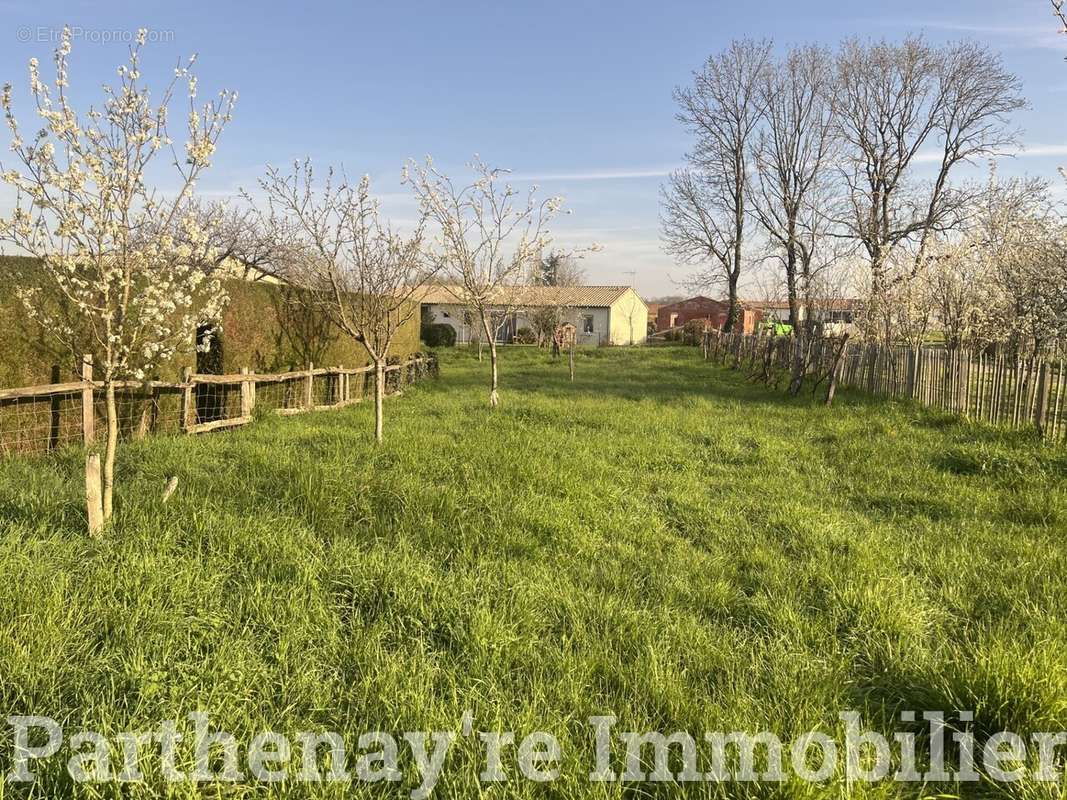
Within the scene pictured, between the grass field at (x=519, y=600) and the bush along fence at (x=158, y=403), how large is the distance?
3.40 feet

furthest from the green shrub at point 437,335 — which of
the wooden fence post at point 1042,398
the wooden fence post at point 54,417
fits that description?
the wooden fence post at point 1042,398

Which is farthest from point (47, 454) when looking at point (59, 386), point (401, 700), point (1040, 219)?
point (1040, 219)

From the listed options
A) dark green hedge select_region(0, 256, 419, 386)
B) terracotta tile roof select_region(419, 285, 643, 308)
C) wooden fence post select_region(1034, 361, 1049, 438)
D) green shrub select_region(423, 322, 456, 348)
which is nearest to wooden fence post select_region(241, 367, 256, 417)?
dark green hedge select_region(0, 256, 419, 386)

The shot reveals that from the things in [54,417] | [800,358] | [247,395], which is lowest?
[54,417]

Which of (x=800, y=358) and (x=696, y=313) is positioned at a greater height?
(x=696, y=313)

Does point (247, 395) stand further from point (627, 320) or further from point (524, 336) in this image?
point (627, 320)

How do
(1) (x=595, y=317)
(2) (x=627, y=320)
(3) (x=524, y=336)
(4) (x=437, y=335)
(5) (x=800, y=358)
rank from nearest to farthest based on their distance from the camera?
(5) (x=800, y=358)
(4) (x=437, y=335)
(3) (x=524, y=336)
(1) (x=595, y=317)
(2) (x=627, y=320)

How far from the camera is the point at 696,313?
61.7 metres

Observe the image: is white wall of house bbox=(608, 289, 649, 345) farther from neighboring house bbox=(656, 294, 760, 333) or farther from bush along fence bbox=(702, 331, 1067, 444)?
bush along fence bbox=(702, 331, 1067, 444)

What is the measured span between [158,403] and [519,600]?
289 inches

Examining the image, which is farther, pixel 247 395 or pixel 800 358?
pixel 800 358

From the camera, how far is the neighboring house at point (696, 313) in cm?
5369

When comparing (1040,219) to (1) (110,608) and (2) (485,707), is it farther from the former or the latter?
(1) (110,608)

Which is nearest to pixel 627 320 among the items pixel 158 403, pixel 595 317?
pixel 595 317
